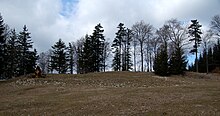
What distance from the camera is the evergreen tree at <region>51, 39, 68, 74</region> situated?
7119 cm

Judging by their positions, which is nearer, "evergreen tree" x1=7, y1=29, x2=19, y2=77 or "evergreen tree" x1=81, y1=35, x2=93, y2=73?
"evergreen tree" x1=7, y1=29, x2=19, y2=77

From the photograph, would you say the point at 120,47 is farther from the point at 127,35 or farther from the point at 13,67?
the point at 13,67

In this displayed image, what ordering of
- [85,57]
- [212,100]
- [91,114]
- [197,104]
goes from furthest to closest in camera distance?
[85,57], [212,100], [197,104], [91,114]

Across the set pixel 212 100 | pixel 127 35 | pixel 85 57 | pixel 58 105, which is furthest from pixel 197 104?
pixel 127 35

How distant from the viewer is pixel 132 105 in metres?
17.9

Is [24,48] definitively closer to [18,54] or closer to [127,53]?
[18,54]

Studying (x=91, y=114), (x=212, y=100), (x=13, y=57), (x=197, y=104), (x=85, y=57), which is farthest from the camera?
(x=85, y=57)

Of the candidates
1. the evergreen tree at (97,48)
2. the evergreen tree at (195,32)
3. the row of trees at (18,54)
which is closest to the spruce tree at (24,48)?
the row of trees at (18,54)

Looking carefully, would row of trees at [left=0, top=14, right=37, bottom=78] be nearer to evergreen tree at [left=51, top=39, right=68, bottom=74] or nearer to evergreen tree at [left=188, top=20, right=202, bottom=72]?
evergreen tree at [left=51, top=39, right=68, bottom=74]

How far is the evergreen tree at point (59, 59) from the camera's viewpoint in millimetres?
71188

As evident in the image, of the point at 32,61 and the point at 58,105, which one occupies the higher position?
the point at 32,61

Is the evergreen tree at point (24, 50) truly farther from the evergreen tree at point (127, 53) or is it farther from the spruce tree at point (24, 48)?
the evergreen tree at point (127, 53)

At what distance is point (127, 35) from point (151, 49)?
792cm

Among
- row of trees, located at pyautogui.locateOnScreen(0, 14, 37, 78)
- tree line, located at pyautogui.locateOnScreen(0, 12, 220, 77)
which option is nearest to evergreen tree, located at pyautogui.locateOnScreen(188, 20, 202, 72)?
tree line, located at pyautogui.locateOnScreen(0, 12, 220, 77)
